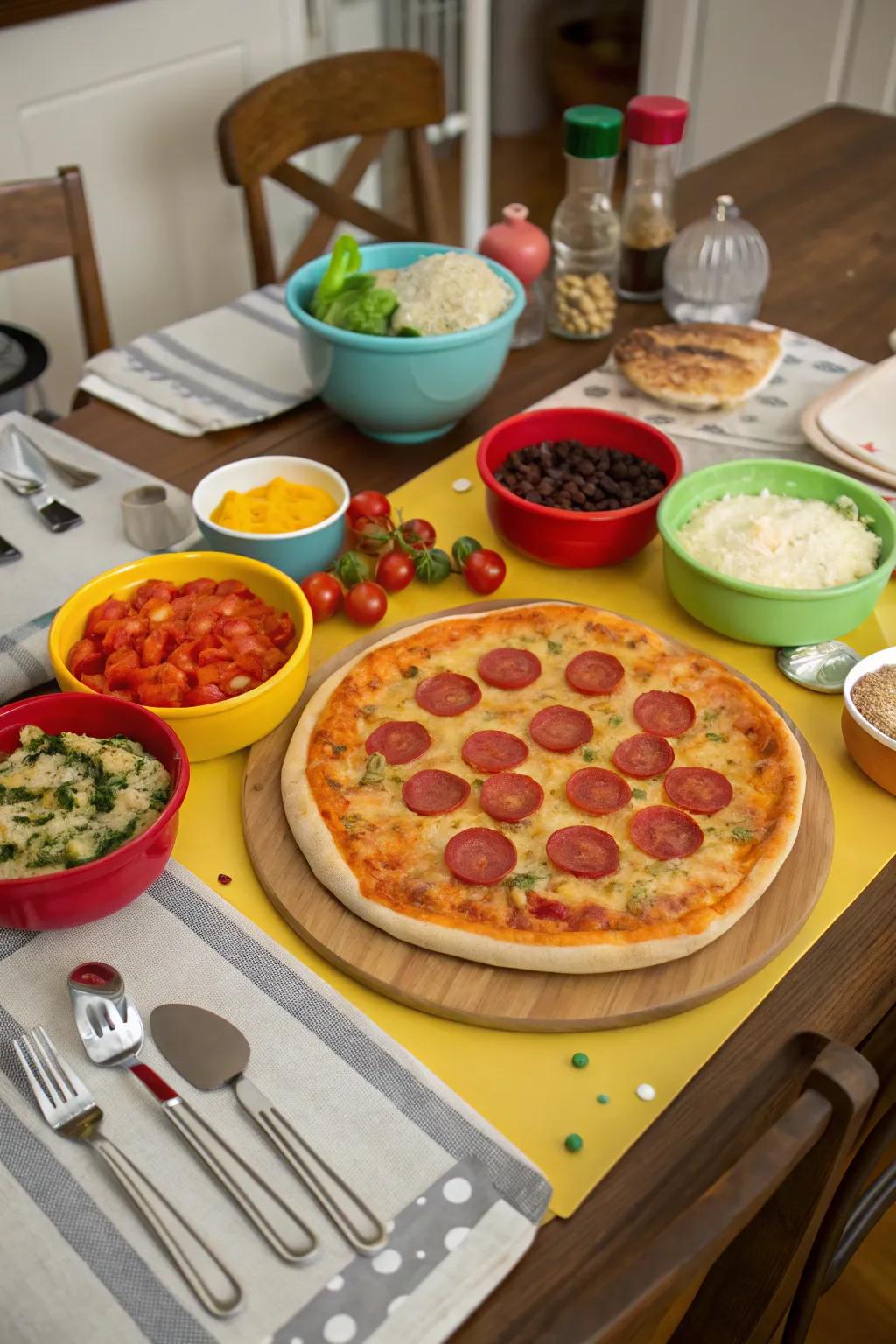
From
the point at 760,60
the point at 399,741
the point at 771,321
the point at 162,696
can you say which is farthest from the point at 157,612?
the point at 760,60

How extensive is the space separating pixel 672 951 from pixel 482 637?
24.7 inches

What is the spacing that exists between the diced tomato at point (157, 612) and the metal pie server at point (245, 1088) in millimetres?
589

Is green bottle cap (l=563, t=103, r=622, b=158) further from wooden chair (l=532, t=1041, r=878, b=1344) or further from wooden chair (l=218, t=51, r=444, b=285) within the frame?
wooden chair (l=532, t=1041, r=878, b=1344)

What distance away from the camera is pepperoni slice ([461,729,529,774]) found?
1.55 metres

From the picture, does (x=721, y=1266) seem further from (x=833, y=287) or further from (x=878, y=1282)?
(x=833, y=287)

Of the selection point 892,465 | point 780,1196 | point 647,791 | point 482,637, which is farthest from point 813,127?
point 780,1196

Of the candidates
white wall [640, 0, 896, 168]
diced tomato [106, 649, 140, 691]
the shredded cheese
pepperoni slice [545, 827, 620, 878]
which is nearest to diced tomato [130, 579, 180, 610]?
diced tomato [106, 649, 140, 691]

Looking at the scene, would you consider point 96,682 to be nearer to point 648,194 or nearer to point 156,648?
point 156,648

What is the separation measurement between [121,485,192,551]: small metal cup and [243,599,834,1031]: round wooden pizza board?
0.68m

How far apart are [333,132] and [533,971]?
8.13ft

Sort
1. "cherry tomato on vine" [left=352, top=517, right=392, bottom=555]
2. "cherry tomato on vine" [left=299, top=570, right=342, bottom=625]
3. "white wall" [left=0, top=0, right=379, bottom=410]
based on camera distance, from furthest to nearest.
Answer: "white wall" [left=0, top=0, right=379, bottom=410]
"cherry tomato on vine" [left=352, top=517, right=392, bottom=555]
"cherry tomato on vine" [left=299, top=570, right=342, bottom=625]

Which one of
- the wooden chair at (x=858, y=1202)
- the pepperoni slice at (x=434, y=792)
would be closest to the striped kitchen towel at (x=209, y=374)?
the pepperoni slice at (x=434, y=792)

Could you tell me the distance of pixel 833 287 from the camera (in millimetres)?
2785

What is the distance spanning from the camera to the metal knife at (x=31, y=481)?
1.99 metres
